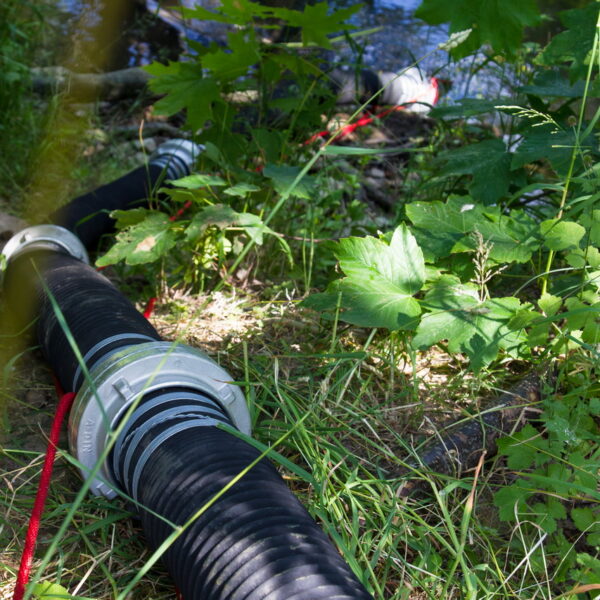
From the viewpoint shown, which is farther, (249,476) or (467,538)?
(467,538)

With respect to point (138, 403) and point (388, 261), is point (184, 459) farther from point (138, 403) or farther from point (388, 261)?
point (388, 261)

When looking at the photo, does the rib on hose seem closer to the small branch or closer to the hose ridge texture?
the hose ridge texture

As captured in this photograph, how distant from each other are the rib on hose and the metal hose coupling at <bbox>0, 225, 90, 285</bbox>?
67 cm

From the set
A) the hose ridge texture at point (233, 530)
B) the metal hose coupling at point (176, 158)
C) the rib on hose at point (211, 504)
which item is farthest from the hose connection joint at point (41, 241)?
the hose ridge texture at point (233, 530)

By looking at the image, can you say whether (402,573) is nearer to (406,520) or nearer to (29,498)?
(406,520)

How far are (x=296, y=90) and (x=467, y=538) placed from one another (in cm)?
190

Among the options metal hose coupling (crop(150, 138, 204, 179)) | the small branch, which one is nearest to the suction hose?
metal hose coupling (crop(150, 138, 204, 179))

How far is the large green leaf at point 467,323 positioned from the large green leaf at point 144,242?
855mm

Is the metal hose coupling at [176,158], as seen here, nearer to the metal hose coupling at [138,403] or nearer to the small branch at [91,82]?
the small branch at [91,82]

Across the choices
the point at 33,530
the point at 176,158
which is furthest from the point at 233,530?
the point at 176,158

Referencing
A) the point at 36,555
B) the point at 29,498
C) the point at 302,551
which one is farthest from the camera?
the point at 29,498

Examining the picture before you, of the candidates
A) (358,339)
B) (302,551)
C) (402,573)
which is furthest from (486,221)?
(302,551)

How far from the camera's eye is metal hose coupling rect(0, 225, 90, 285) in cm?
223

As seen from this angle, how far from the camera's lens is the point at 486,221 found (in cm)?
177
